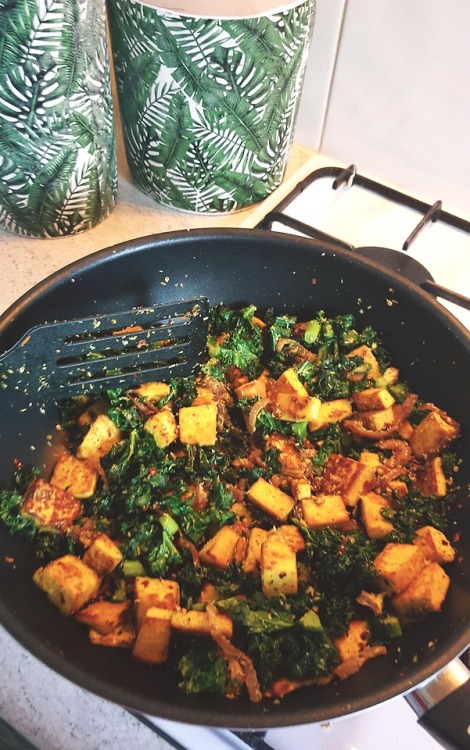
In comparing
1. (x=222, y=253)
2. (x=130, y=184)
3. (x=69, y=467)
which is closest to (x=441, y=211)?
(x=222, y=253)

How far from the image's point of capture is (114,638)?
75cm

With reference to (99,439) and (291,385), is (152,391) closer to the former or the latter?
(99,439)

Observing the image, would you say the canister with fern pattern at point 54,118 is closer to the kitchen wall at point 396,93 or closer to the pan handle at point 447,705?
the kitchen wall at point 396,93

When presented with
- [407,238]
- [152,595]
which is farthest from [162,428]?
[407,238]

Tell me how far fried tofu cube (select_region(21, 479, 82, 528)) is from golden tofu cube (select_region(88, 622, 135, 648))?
168mm

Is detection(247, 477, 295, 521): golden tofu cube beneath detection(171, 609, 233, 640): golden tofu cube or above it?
above

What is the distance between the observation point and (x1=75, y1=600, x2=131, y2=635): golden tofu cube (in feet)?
2.50

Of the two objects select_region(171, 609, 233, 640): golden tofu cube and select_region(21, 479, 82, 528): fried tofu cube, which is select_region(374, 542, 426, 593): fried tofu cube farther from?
select_region(21, 479, 82, 528): fried tofu cube

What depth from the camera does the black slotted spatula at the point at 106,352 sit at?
0.85 metres

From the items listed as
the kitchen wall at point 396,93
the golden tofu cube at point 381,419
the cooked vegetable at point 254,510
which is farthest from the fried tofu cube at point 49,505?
the kitchen wall at point 396,93

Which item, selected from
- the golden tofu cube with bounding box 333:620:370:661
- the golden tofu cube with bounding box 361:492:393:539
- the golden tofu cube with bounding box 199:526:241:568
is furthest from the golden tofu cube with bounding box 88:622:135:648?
the golden tofu cube with bounding box 361:492:393:539

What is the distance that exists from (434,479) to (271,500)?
249 millimetres

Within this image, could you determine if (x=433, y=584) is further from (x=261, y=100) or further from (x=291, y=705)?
(x=261, y=100)

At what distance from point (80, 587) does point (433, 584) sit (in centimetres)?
45
